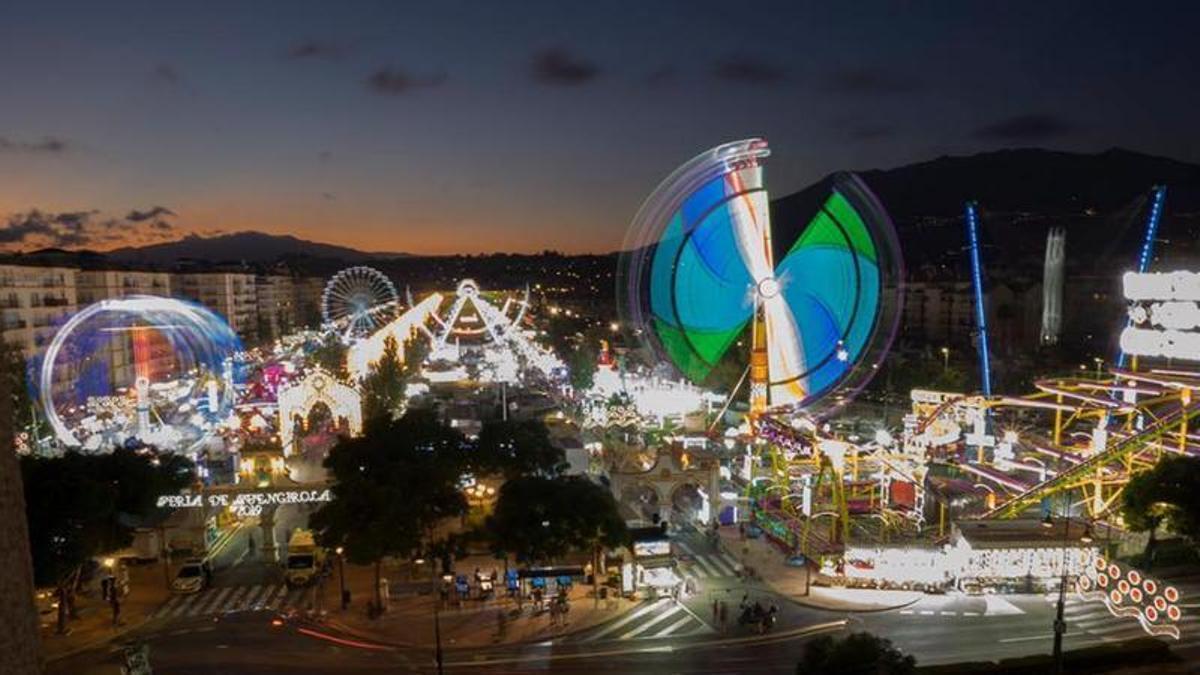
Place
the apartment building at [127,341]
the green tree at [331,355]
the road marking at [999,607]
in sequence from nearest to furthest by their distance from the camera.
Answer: the road marking at [999,607] → the green tree at [331,355] → the apartment building at [127,341]

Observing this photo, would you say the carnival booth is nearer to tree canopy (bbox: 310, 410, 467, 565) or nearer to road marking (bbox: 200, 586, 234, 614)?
tree canopy (bbox: 310, 410, 467, 565)

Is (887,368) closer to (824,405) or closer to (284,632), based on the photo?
(824,405)

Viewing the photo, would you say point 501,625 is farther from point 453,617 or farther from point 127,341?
point 127,341

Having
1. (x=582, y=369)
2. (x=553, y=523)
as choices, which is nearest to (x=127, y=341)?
(x=582, y=369)

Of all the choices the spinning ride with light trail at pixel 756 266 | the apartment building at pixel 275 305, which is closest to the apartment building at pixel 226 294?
the apartment building at pixel 275 305

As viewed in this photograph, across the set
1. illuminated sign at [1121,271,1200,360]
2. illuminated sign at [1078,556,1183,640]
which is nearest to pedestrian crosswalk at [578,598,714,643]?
illuminated sign at [1078,556,1183,640]

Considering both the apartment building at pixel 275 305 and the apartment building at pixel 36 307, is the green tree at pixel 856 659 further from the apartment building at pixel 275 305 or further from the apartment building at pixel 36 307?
the apartment building at pixel 275 305

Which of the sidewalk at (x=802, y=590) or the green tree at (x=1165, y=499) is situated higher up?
the green tree at (x=1165, y=499)
